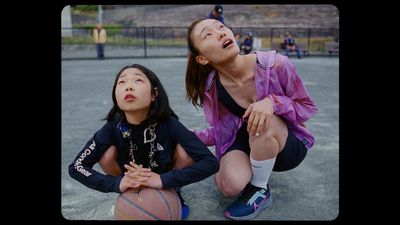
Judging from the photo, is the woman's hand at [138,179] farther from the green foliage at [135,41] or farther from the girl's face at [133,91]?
the green foliage at [135,41]

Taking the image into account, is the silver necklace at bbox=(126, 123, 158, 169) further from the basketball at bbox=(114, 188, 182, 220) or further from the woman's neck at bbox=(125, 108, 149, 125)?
the basketball at bbox=(114, 188, 182, 220)

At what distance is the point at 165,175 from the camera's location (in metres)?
2.05

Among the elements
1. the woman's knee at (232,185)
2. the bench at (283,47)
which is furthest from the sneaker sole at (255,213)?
the bench at (283,47)

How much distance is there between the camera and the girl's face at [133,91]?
80.6 inches

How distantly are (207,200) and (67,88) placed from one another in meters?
5.10

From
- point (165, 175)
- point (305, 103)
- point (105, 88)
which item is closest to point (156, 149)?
point (165, 175)

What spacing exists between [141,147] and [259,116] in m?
0.64

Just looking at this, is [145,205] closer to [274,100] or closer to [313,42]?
[274,100]

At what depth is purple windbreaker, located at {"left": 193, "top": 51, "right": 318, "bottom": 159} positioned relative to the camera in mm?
2289

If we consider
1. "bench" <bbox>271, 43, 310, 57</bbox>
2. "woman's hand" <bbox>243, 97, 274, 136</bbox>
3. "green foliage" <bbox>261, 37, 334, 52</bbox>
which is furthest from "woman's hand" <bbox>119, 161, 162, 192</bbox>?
"green foliage" <bbox>261, 37, 334, 52</bbox>

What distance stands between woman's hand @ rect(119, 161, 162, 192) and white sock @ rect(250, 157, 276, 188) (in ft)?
1.99

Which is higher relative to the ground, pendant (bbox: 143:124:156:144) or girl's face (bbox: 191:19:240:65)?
girl's face (bbox: 191:19:240:65)

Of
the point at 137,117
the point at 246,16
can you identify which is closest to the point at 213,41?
the point at 137,117

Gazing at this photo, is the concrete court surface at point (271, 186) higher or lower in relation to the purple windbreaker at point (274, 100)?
lower
